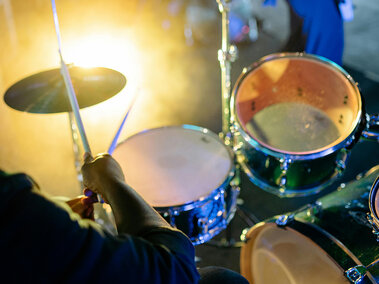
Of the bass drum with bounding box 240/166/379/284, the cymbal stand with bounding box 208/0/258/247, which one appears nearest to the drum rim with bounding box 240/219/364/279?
the bass drum with bounding box 240/166/379/284

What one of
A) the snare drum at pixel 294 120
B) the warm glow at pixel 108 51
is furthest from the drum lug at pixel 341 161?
the warm glow at pixel 108 51

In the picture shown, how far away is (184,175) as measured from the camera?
1.43 meters

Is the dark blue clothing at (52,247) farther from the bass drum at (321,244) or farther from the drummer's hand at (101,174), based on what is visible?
the bass drum at (321,244)

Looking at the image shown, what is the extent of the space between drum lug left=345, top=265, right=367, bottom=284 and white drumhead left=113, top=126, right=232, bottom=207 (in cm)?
56

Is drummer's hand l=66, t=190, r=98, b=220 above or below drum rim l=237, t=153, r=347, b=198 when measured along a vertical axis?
above

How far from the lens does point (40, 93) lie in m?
1.33

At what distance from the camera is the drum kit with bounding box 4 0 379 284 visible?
120cm

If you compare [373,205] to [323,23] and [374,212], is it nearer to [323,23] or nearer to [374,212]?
[374,212]

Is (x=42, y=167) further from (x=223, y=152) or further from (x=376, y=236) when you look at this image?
(x=376, y=236)

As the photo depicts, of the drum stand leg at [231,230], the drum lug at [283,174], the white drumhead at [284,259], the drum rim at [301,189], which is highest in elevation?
the drum lug at [283,174]

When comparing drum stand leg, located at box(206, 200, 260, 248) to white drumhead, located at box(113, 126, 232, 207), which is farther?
drum stand leg, located at box(206, 200, 260, 248)

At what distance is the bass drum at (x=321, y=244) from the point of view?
1115 millimetres

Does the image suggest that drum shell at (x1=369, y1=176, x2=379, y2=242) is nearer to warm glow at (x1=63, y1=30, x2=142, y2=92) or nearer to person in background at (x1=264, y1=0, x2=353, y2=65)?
person in background at (x1=264, y1=0, x2=353, y2=65)

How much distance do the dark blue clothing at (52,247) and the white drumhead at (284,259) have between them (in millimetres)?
775
